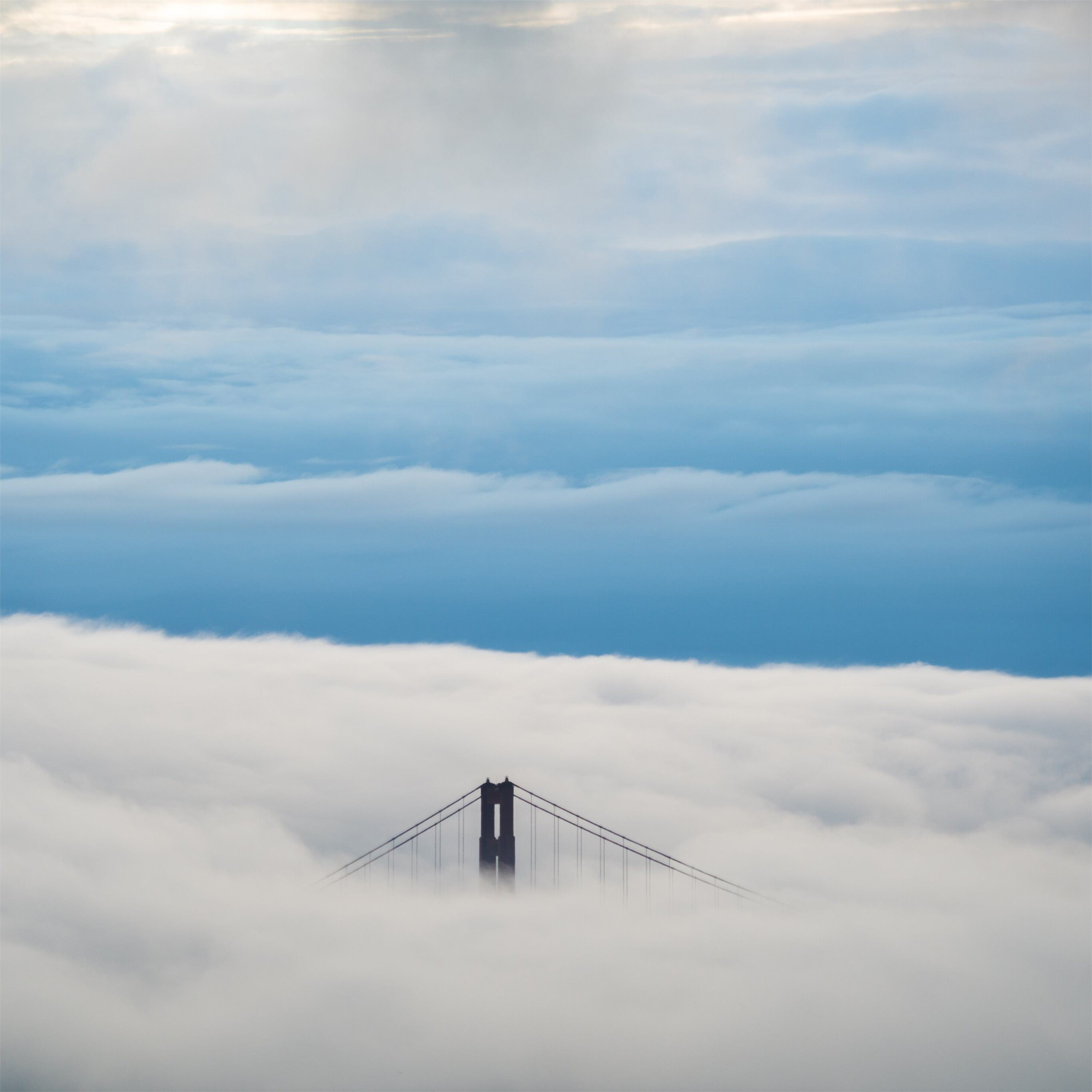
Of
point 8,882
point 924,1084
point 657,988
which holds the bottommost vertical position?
point 924,1084

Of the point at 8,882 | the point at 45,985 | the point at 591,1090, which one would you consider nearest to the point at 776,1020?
the point at 591,1090

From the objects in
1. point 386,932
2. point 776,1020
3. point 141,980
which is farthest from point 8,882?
point 776,1020

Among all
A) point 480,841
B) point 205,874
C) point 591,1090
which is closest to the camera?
point 480,841

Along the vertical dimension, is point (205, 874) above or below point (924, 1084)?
above

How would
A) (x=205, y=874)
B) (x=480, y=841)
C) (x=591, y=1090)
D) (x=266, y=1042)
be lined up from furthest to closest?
Result: 1. (x=205, y=874)
2. (x=266, y=1042)
3. (x=591, y=1090)
4. (x=480, y=841)

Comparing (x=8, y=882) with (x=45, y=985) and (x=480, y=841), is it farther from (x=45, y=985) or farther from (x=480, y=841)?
(x=480, y=841)

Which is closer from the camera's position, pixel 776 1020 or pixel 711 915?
pixel 776 1020

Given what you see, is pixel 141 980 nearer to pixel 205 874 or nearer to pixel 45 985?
pixel 45 985
